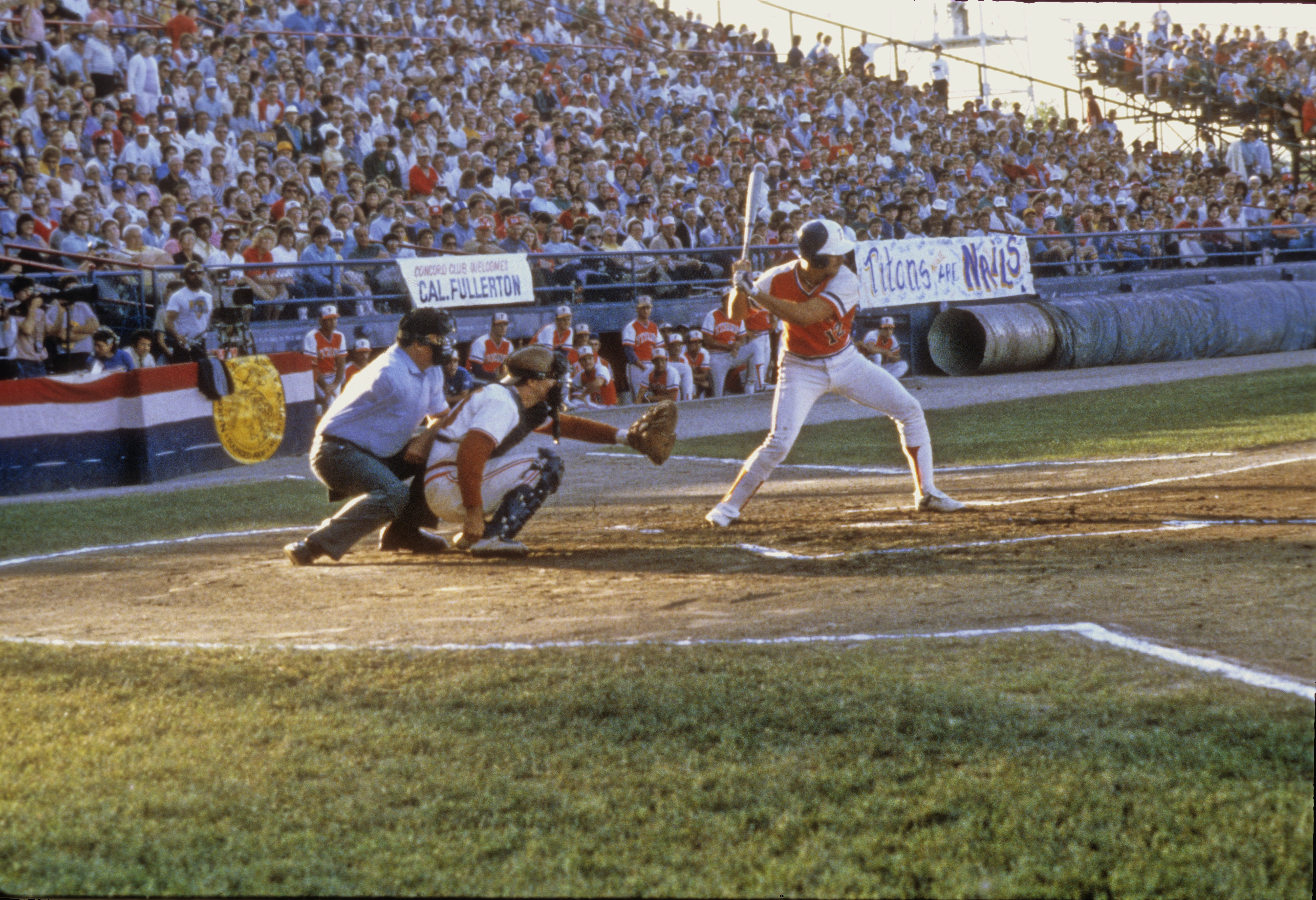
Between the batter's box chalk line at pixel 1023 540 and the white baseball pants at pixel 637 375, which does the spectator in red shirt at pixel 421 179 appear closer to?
the white baseball pants at pixel 637 375

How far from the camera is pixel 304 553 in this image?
8.21 metres

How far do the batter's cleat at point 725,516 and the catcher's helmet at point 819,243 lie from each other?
5.41 feet

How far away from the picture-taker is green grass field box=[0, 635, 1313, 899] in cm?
360

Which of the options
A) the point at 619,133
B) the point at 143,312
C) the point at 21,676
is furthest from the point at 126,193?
the point at 21,676

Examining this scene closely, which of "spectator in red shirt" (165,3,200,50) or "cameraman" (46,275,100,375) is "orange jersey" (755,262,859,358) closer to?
"cameraman" (46,275,100,375)

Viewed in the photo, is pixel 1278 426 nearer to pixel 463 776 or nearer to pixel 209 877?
pixel 463 776

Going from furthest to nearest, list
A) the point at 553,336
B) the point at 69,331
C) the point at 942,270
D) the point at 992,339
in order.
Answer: the point at 942,270, the point at 992,339, the point at 553,336, the point at 69,331

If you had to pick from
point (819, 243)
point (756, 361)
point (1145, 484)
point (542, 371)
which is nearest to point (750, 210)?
point (819, 243)

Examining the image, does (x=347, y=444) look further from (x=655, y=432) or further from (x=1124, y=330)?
(x=1124, y=330)

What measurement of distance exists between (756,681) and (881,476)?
6741 mm

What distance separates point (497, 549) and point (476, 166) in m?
13.0

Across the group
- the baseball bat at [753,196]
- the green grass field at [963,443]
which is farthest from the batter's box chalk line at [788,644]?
the green grass field at [963,443]

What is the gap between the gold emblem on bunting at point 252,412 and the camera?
1499 cm

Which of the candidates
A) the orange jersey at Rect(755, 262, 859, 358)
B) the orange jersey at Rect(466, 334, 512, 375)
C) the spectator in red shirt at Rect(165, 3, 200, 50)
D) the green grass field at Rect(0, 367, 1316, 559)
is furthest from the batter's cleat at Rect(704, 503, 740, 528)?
the spectator in red shirt at Rect(165, 3, 200, 50)
